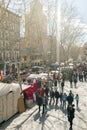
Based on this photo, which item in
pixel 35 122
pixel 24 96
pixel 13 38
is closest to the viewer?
pixel 35 122

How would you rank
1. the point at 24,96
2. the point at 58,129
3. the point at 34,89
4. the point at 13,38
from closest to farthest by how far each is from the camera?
the point at 58,129 < the point at 24,96 < the point at 34,89 < the point at 13,38

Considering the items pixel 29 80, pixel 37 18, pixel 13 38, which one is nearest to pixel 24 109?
pixel 13 38

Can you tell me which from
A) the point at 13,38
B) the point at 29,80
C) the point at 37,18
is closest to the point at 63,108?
the point at 13,38

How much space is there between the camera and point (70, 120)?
517 inches

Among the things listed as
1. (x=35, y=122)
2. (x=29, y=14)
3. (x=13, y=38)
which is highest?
(x=29, y=14)

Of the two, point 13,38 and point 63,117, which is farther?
point 13,38

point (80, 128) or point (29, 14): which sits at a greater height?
point (29, 14)

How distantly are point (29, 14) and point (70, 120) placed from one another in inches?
461

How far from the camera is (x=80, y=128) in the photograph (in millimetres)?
13305

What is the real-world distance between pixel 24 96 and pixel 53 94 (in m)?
2.23

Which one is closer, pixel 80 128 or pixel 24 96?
pixel 80 128

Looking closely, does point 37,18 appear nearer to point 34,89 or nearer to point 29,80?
point 29,80

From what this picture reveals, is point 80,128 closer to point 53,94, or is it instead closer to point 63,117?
point 63,117

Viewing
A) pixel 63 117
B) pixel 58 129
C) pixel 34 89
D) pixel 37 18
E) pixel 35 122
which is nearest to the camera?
pixel 58 129
